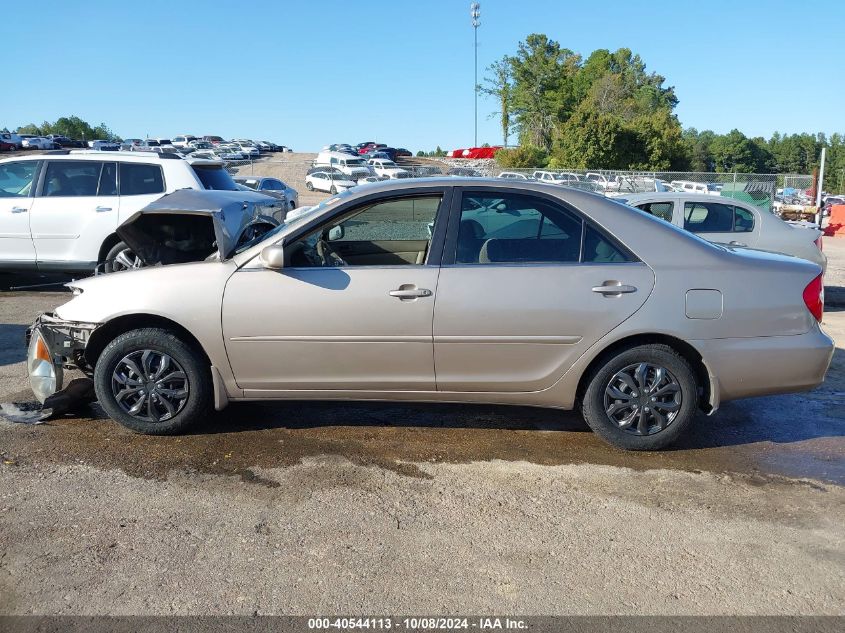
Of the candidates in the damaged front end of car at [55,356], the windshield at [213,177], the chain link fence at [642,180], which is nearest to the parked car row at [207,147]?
the chain link fence at [642,180]

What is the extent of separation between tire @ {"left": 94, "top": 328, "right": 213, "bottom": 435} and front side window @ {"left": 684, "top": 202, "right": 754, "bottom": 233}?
275 inches

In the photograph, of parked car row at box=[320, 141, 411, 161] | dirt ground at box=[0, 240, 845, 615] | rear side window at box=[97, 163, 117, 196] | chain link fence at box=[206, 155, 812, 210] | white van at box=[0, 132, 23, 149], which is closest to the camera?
dirt ground at box=[0, 240, 845, 615]

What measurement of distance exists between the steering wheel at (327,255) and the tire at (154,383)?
99cm

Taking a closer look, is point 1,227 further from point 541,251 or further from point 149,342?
point 541,251

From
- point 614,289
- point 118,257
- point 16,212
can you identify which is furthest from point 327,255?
point 16,212

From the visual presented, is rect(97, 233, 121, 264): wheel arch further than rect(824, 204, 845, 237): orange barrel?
No

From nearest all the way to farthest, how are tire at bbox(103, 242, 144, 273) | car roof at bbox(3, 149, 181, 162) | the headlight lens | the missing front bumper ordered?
the missing front bumper < the headlight lens < tire at bbox(103, 242, 144, 273) < car roof at bbox(3, 149, 181, 162)

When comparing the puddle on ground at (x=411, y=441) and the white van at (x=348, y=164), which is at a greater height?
the white van at (x=348, y=164)

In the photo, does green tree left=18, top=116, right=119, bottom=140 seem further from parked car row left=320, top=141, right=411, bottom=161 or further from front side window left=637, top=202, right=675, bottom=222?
front side window left=637, top=202, right=675, bottom=222

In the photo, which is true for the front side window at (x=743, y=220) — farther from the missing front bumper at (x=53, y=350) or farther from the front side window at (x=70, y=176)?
the front side window at (x=70, y=176)

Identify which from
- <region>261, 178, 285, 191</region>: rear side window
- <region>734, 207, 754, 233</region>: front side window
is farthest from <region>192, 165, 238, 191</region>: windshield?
<region>261, 178, 285, 191</region>: rear side window

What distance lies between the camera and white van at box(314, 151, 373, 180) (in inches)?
1715

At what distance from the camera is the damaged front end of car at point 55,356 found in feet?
15.1

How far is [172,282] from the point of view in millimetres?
4453
